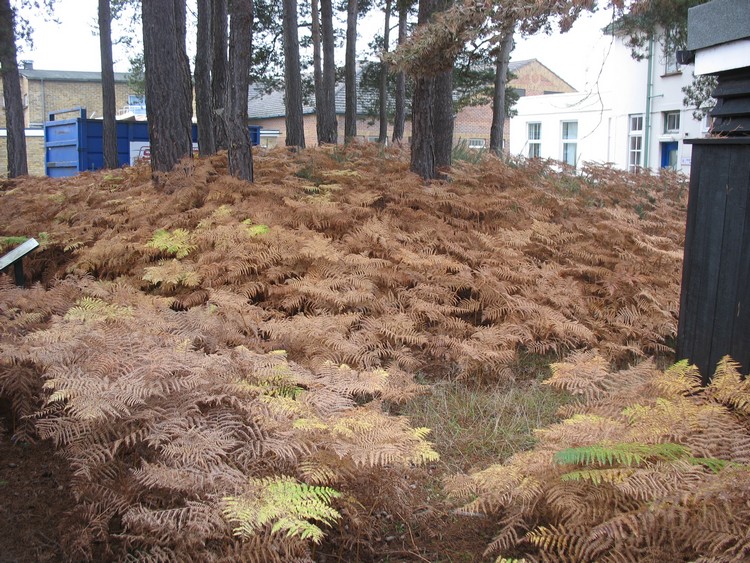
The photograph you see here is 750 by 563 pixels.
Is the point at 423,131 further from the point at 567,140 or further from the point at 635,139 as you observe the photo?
the point at 567,140

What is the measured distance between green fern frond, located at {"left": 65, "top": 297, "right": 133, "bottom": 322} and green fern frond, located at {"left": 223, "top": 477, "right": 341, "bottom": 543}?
6.89 ft

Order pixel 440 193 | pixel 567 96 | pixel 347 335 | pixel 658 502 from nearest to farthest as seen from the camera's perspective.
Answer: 1. pixel 658 502
2. pixel 347 335
3. pixel 440 193
4. pixel 567 96

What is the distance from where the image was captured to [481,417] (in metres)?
4.98

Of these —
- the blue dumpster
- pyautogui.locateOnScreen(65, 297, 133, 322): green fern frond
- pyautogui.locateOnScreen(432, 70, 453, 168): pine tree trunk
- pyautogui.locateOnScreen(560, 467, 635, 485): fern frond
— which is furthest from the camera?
the blue dumpster

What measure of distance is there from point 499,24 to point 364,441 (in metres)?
5.64

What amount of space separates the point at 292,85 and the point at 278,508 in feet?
45.2

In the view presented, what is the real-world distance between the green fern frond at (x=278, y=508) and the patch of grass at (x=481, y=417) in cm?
153

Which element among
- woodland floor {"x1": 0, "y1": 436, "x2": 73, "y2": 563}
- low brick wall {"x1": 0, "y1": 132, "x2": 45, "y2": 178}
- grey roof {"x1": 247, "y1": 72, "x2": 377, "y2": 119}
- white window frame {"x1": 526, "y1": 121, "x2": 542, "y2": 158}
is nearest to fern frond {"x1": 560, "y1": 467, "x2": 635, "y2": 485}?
woodland floor {"x1": 0, "y1": 436, "x2": 73, "y2": 563}

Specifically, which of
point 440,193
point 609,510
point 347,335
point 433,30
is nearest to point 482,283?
point 347,335

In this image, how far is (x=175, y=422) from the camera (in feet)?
10.5

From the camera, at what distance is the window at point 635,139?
26.6 meters

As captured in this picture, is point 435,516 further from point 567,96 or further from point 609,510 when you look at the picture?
point 567,96

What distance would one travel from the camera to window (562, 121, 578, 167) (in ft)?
100

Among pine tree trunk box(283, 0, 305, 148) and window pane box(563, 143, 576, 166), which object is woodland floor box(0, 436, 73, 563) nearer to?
pine tree trunk box(283, 0, 305, 148)
